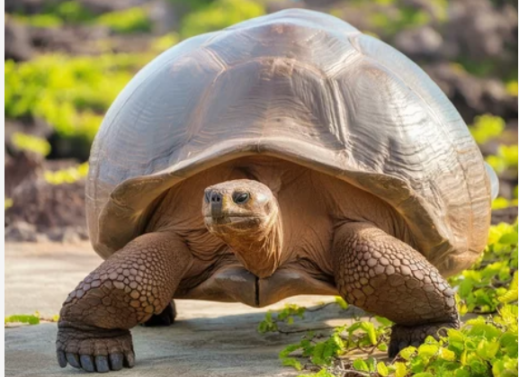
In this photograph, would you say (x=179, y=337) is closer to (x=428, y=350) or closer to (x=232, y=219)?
(x=232, y=219)

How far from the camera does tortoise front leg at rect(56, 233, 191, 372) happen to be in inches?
127

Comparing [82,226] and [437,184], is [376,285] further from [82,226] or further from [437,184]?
[82,226]

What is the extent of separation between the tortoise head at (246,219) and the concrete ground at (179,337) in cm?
35

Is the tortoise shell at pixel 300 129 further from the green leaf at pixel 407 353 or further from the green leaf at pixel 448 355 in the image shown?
the green leaf at pixel 448 355

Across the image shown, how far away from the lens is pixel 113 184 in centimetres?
363

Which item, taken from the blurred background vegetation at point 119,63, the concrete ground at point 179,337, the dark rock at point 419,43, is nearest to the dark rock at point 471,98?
the blurred background vegetation at point 119,63

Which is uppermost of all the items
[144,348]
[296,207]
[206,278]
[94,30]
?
[94,30]

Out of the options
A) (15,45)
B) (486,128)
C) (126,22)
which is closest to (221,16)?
(126,22)

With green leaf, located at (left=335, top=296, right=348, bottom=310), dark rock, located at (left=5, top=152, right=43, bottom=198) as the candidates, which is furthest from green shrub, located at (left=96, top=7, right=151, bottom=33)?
green leaf, located at (left=335, top=296, right=348, bottom=310)

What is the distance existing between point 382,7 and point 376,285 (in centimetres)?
2205

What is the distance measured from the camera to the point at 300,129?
3.36 meters

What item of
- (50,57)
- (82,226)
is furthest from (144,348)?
(50,57)

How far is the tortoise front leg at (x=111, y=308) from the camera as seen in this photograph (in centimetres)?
322

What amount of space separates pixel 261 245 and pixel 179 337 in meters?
0.92
